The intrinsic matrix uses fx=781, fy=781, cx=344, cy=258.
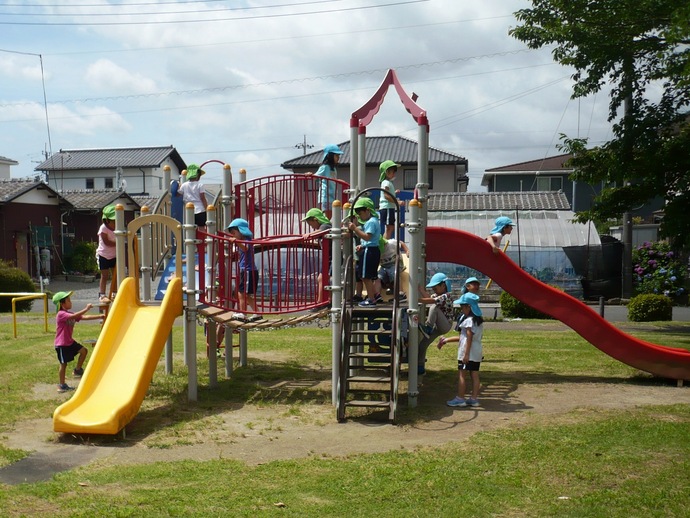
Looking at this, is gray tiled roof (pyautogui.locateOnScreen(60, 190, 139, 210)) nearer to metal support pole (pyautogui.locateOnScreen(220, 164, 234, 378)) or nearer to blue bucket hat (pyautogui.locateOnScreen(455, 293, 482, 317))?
metal support pole (pyautogui.locateOnScreen(220, 164, 234, 378))

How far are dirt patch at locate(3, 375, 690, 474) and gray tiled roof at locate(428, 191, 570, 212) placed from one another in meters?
24.4

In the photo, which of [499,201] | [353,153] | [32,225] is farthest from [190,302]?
[32,225]

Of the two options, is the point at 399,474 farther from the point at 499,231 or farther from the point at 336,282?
the point at 499,231

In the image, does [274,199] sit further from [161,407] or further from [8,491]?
[8,491]

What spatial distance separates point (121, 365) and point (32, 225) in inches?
1254

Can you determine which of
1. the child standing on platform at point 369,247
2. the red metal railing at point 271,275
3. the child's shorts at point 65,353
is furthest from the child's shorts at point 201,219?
the child standing on platform at point 369,247

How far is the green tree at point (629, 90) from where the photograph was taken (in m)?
15.8

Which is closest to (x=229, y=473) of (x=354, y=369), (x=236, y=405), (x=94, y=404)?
(x=94, y=404)

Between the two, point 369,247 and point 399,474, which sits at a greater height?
point 369,247

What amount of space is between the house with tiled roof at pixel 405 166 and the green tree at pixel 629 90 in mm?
30099

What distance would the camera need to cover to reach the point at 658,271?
27.8 metres

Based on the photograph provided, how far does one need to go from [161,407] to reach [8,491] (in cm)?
335

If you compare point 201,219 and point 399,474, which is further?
point 201,219

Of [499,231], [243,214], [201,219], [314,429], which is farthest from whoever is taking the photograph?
[201,219]
